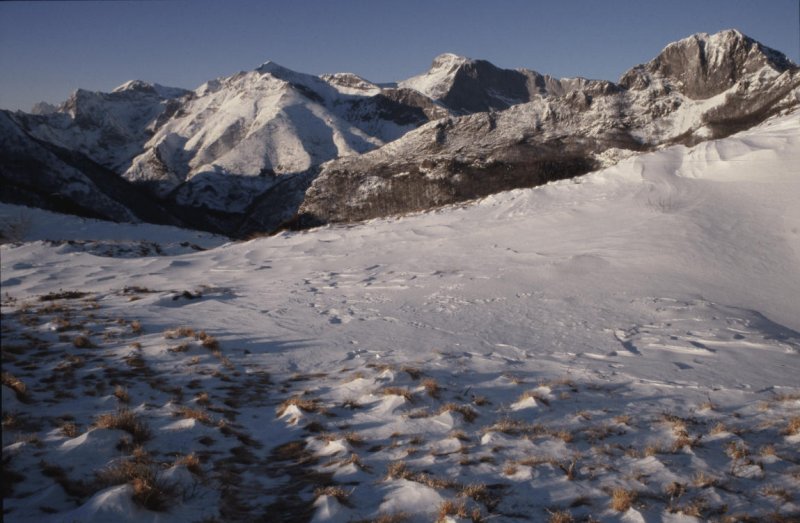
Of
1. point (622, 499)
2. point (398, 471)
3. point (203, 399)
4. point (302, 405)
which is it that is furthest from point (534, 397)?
point (203, 399)

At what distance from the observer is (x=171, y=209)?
188125mm

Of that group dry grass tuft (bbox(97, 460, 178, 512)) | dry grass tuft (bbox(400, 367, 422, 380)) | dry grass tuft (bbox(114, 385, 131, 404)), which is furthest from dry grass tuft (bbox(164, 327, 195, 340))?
dry grass tuft (bbox(97, 460, 178, 512))

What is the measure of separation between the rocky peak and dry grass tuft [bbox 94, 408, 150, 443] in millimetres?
142886

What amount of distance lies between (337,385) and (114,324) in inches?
266

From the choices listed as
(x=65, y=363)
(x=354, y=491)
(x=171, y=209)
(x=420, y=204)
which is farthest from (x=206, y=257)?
(x=171, y=209)

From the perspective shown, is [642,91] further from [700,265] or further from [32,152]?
[32,152]

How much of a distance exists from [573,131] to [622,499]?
5214 inches

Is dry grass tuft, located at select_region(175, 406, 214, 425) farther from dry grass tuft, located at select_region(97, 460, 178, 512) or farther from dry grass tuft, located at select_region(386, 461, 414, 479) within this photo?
dry grass tuft, located at select_region(386, 461, 414, 479)

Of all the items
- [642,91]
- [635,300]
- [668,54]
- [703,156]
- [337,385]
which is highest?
[668,54]

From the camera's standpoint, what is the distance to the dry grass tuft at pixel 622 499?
5117mm

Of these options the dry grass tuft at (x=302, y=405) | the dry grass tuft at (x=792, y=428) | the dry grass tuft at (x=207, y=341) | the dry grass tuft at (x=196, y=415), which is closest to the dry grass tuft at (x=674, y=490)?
the dry grass tuft at (x=792, y=428)

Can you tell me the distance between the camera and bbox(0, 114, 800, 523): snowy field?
5.39m

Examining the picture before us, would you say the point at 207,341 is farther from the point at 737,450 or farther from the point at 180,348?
Result: the point at 737,450

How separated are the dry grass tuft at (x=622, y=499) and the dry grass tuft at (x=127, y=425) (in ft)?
18.9
